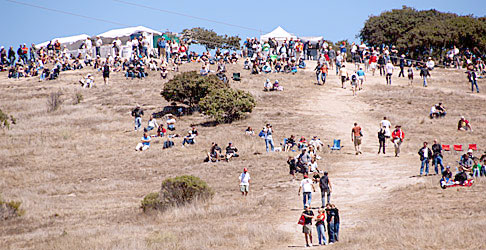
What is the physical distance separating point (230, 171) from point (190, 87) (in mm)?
12984

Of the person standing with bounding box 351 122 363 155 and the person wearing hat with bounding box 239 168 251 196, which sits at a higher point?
the person standing with bounding box 351 122 363 155

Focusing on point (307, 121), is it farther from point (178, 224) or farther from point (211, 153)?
point (178, 224)

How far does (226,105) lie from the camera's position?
35.1 meters

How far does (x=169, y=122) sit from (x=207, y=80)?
534 cm

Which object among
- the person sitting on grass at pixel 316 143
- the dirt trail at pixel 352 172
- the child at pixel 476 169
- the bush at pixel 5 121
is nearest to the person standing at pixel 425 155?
the dirt trail at pixel 352 172

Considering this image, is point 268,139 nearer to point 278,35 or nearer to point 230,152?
point 230,152

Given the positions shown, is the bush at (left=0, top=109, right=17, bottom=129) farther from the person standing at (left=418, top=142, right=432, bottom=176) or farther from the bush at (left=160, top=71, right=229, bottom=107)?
the person standing at (left=418, top=142, right=432, bottom=176)

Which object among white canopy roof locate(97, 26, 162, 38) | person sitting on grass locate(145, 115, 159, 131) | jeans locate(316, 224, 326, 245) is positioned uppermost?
white canopy roof locate(97, 26, 162, 38)

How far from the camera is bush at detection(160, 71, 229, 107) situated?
38000mm

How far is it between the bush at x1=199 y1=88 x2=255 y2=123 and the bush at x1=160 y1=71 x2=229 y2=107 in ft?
6.39

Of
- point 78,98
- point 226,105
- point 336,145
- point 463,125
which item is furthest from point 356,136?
point 78,98

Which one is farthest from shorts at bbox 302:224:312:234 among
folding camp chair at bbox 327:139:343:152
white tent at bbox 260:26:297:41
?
white tent at bbox 260:26:297:41

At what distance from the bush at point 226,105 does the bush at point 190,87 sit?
6.39 ft

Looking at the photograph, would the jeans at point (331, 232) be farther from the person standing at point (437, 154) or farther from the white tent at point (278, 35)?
the white tent at point (278, 35)
